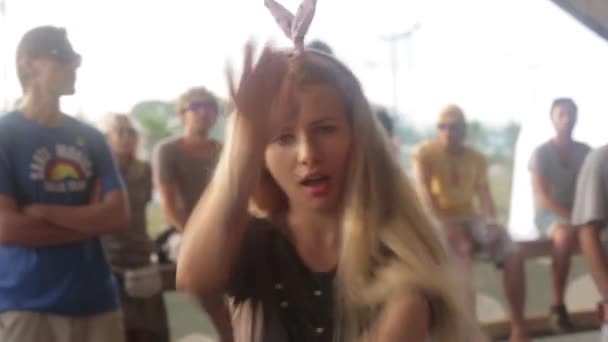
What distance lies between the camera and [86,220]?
5.36 feet

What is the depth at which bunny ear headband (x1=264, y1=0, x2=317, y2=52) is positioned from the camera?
0.73 meters

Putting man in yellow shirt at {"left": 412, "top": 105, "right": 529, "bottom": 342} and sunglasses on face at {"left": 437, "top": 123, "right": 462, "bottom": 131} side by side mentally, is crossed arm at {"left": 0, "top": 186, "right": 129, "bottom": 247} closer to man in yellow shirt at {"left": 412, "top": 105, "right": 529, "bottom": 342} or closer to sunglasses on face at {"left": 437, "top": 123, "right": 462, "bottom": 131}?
man in yellow shirt at {"left": 412, "top": 105, "right": 529, "bottom": 342}

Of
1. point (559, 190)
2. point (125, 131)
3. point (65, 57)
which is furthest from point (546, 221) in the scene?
point (65, 57)

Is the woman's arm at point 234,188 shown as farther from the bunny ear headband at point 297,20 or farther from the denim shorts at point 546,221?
the denim shorts at point 546,221

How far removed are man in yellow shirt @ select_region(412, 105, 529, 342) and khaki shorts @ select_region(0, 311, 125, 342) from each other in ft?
3.80

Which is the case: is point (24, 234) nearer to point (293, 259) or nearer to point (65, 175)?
point (65, 175)

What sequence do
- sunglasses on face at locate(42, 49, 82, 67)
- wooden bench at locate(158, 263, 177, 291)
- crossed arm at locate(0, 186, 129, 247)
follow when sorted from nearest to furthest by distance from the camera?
crossed arm at locate(0, 186, 129, 247) → sunglasses on face at locate(42, 49, 82, 67) → wooden bench at locate(158, 263, 177, 291)

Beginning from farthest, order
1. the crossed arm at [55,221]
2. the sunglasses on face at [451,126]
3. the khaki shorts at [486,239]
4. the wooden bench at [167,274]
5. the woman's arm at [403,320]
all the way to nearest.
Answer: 1. the sunglasses on face at [451,126]
2. the khaki shorts at [486,239]
3. the wooden bench at [167,274]
4. the crossed arm at [55,221]
5. the woman's arm at [403,320]

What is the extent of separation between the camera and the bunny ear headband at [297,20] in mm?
730

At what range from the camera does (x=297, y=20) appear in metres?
0.73

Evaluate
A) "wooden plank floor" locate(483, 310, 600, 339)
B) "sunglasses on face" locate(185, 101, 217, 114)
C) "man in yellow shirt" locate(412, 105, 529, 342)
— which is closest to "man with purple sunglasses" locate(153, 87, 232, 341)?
"sunglasses on face" locate(185, 101, 217, 114)

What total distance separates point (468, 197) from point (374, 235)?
1.97m

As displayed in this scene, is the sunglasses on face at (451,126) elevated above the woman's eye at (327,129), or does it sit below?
below

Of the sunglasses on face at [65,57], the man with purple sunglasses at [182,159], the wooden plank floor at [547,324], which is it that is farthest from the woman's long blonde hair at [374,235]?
the wooden plank floor at [547,324]
